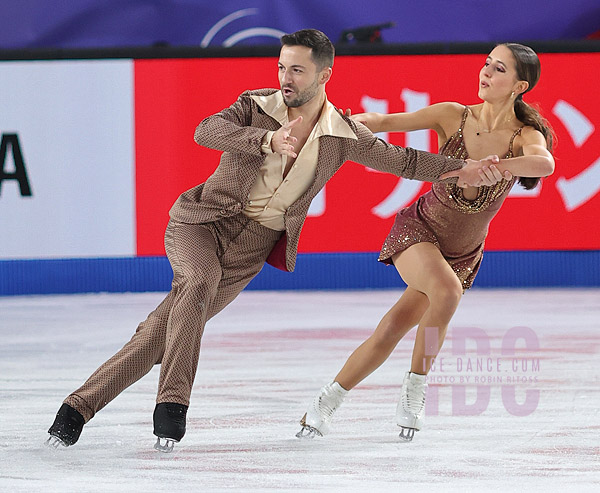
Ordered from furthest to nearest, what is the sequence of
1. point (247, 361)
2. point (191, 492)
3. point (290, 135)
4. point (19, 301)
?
point (19, 301) → point (247, 361) → point (290, 135) → point (191, 492)

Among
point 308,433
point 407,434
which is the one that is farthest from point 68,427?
point 407,434

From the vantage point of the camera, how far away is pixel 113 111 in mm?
6234

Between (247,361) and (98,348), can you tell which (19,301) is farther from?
(247,361)

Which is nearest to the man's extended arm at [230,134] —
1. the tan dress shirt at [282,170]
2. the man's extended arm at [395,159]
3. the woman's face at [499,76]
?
the tan dress shirt at [282,170]

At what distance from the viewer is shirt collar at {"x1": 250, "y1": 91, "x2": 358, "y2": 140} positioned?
9.80ft

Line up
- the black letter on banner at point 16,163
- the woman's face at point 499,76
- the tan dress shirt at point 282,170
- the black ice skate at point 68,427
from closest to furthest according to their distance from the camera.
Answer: the black ice skate at point 68,427 → the tan dress shirt at point 282,170 → the woman's face at point 499,76 → the black letter on banner at point 16,163

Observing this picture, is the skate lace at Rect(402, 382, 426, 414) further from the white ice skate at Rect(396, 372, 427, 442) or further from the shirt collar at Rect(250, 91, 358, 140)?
the shirt collar at Rect(250, 91, 358, 140)

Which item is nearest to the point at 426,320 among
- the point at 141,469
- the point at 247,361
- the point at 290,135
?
the point at 290,135

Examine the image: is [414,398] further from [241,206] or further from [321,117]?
[321,117]

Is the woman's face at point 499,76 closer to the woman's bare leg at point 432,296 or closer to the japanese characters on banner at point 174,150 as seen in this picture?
the woman's bare leg at point 432,296

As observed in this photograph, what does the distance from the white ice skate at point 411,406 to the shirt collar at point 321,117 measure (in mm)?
739

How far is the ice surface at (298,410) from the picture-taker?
2670 millimetres

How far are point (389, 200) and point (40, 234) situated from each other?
2.04m

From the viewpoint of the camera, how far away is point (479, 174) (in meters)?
3.11
